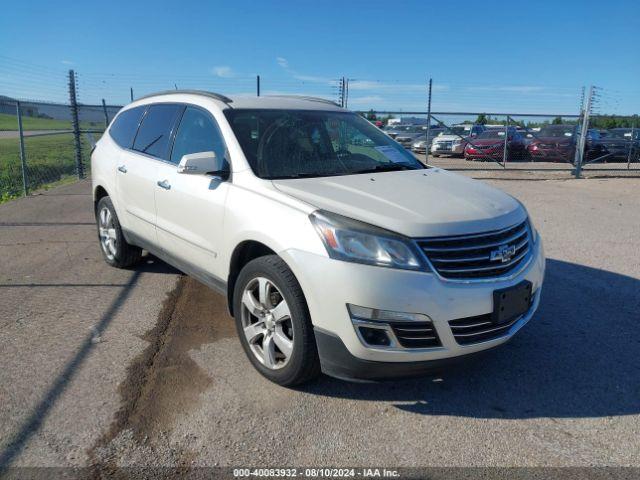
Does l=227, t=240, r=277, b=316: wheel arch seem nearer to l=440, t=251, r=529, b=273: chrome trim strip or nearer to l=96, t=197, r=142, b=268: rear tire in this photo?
l=440, t=251, r=529, b=273: chrome trim strip

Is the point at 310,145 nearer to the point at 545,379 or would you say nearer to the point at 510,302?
the point at 510,302

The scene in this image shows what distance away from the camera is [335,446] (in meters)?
2.81

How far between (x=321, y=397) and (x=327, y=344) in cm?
51

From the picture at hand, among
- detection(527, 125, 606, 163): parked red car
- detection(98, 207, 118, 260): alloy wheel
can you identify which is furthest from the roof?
detection(527, 125, 606, 163): parked red car

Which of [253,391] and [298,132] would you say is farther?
[298,132]

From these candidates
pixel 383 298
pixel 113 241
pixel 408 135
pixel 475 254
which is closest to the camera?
pixel 383 298

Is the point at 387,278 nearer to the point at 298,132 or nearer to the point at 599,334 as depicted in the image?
the point at 298,132

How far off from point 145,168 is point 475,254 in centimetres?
304

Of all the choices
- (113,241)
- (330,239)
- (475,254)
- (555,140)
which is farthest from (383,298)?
(555,140)

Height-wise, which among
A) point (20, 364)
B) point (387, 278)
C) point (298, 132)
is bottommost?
point (20, 364)

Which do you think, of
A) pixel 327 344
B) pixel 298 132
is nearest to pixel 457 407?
pixel 327 344

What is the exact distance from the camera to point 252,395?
129 inches

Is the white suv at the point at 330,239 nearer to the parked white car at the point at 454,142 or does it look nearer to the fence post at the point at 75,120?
the fence post at the point at 75,120

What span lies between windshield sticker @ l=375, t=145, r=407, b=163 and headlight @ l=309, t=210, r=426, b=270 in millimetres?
1588
